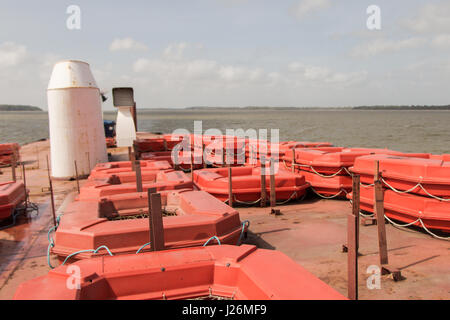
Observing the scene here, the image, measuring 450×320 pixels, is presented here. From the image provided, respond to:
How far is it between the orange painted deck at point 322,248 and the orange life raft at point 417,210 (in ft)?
0.95

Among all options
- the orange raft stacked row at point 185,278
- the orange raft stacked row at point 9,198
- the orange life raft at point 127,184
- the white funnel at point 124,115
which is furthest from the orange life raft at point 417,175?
the white funnel at point 124,115

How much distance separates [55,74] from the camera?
14.3 metres

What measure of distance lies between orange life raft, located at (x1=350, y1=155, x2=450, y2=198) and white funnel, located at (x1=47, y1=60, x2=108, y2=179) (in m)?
11.1

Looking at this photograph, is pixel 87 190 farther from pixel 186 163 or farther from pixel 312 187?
pixel 186 163

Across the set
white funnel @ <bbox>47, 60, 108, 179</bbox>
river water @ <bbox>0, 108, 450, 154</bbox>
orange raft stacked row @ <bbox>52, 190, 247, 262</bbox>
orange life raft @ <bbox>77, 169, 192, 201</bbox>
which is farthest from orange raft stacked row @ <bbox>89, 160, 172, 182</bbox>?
river water @ <bbox>0, 108, 450, 154</bbox>

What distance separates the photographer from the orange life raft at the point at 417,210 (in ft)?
23.5

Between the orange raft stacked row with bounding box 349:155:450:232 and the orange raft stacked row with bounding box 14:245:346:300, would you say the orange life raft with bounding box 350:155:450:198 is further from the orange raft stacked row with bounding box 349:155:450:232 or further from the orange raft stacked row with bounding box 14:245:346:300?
the orange raft stacked row with bounding box 14:245:346:300

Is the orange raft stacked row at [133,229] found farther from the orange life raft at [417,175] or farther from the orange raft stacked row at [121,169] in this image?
the orange life raft at [417,175]

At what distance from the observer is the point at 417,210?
294 inches

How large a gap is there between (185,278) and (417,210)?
18.2 feet

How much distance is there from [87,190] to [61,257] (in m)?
2.94

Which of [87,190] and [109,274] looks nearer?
[109,274]

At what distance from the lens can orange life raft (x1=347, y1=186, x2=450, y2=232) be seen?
7152 mm

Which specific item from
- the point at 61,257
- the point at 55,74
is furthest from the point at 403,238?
the point at 55,74
